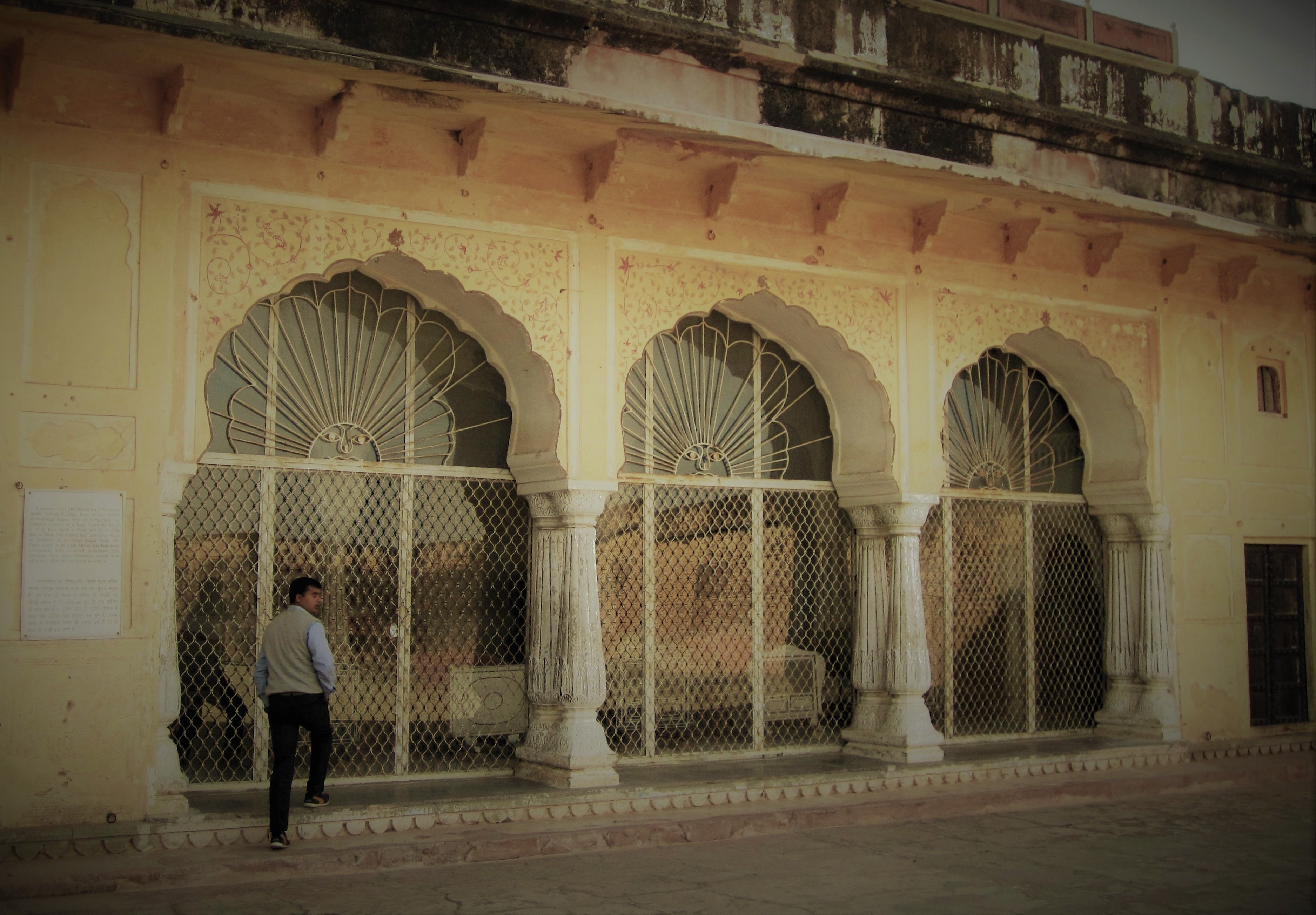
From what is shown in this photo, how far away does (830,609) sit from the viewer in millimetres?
8555

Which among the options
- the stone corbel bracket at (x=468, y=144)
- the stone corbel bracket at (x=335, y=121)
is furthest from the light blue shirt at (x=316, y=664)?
the stone corbel bracket at (x=468, y=144)

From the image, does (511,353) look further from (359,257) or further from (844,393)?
(844,393)

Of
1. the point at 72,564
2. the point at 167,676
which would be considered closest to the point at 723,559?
the point at 167,676

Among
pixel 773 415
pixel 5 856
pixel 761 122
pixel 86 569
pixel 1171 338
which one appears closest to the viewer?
pixel 5 856

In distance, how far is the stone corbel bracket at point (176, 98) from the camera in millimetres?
5871

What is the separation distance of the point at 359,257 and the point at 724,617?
3.23 meters

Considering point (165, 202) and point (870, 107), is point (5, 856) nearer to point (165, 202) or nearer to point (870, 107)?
point (165, 202)

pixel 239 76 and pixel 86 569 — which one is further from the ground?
pixel 239 76

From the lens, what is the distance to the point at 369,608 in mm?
7039

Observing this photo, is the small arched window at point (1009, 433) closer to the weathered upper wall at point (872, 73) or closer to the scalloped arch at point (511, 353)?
the weathered upper wall at point (872, 73)

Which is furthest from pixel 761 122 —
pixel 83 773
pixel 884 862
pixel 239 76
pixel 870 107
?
pixel 83 773

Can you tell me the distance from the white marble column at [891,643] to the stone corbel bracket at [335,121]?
13.3 feet

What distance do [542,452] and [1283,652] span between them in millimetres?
6447

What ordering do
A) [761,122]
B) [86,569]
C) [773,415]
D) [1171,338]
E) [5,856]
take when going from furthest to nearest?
[1171,338] < [773,415] < [761,122] < [86,569] < [5,856]
